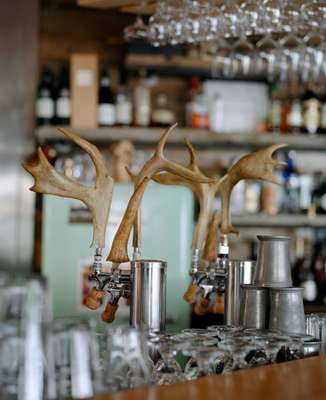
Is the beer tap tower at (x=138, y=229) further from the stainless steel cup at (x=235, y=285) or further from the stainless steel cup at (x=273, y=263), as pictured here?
the stainless steel cup at (x=273, y=263)

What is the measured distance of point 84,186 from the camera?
2061 mm

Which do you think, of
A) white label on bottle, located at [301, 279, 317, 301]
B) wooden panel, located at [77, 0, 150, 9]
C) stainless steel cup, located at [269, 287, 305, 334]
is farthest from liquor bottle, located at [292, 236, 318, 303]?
stainless steel cup, located at [269, 287, 305, 334]

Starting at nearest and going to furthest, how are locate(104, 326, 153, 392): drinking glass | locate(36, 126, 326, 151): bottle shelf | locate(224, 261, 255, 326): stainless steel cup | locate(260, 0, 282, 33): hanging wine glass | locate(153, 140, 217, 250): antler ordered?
locate(104, 326, 153, 392): drinking glass, locate(224, 261, 255, 326): stainless steel cup, locate(153, 140, 217, 250): antler, locate(260, 0, 282, 33): hanging wine glass, locate(36, 126, 326, 151): bottle shelf

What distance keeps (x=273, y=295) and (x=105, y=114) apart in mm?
2289

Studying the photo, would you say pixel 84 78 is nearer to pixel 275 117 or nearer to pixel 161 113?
pixel 161 113

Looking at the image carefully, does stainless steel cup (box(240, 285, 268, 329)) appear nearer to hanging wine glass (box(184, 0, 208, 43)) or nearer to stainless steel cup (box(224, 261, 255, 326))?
stainless steel cup (box(224, 261, 255, 326))

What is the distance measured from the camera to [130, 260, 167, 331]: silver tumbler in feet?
6.09

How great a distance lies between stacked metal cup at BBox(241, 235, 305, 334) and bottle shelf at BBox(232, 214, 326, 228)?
2.08 metres

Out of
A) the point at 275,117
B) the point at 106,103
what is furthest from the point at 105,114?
the point at 275,117

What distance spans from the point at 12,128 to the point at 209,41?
142cm

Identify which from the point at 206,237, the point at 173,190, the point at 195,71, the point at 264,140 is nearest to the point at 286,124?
the point at 264,140

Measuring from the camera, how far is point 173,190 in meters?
3.79

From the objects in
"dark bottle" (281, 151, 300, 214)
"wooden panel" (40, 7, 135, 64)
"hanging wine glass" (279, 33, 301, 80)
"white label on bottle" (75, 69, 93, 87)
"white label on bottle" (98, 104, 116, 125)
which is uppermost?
"wooden panel" (40, 7, 135, 64)

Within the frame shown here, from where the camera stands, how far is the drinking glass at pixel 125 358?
4.20 ft
